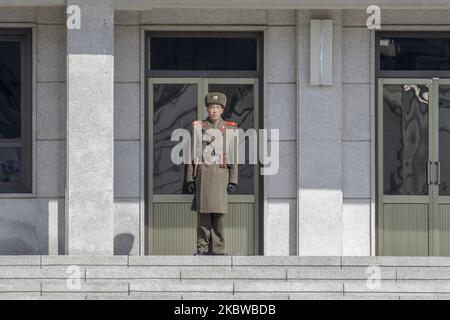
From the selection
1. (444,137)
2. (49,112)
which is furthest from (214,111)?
(444,137)

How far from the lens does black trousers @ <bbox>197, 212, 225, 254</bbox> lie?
19.4 m

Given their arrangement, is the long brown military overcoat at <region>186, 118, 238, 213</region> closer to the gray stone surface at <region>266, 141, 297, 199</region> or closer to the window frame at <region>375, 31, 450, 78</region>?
the gray stone surface at <region>266, 141, 297, 199</region>

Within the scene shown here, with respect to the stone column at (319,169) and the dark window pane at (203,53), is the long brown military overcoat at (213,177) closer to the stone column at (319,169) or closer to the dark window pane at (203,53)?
the stone column at (319,169)

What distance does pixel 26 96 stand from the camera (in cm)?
2105

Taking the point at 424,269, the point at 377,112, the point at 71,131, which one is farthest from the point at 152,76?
the point at 424,269

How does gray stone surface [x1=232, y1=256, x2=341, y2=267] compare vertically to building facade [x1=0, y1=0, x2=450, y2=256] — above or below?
below

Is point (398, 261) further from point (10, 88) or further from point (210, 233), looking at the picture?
point (10, 88)

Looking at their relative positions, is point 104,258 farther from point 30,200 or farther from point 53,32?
point 53,32

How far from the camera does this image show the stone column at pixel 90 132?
19.9 meters

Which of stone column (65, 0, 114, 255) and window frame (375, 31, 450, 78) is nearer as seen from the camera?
stone column (65, 0, 114, 255)

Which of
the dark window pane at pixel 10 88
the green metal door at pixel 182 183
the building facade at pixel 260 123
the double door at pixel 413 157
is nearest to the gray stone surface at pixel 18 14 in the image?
the building facade at pixel 260 123

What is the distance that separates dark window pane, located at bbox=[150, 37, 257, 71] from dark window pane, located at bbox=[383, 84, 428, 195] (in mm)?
2097

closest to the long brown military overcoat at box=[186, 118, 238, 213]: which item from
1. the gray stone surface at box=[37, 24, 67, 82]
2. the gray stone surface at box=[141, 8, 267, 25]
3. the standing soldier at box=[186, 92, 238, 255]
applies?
the standing soldier at box=[186, 92, 238, 255]

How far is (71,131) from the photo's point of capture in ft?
65.4
